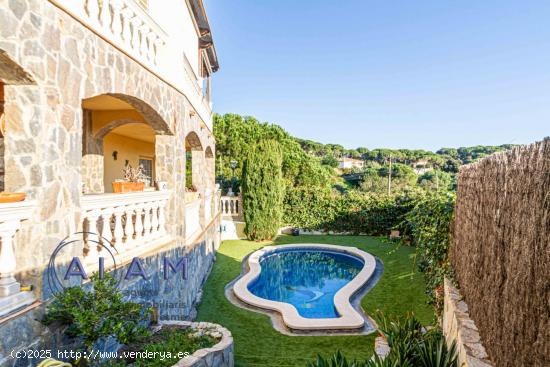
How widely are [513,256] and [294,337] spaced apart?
191 inches

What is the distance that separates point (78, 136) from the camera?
423 cm

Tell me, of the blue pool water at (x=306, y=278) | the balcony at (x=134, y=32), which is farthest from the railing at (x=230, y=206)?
the balcony at (x=134, y=32)

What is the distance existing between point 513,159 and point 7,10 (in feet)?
16.5

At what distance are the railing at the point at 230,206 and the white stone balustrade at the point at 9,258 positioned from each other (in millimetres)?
14919

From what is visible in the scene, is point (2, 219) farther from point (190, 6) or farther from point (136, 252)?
point (190, 6)

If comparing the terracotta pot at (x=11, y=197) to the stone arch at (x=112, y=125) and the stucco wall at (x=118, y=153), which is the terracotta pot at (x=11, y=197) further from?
the stucco wall at (x=118, y=153)

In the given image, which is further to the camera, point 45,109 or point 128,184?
point 128,184

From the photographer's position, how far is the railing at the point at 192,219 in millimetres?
8648

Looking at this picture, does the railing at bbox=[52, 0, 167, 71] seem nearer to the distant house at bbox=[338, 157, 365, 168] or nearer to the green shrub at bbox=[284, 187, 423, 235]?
the green shrub at bbox=[284, 187, 423, 235]

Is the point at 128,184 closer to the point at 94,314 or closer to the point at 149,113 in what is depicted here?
the point at 149,113

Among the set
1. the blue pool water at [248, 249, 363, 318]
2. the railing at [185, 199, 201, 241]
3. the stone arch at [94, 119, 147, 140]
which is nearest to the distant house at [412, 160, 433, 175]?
the blue pool water at [248, 249, 363, 318]

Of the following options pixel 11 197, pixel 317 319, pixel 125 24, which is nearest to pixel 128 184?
pixel 125 24

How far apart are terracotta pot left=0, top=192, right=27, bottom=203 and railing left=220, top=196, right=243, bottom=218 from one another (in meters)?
14.9

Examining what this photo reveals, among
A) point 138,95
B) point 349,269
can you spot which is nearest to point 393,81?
point 349,269
